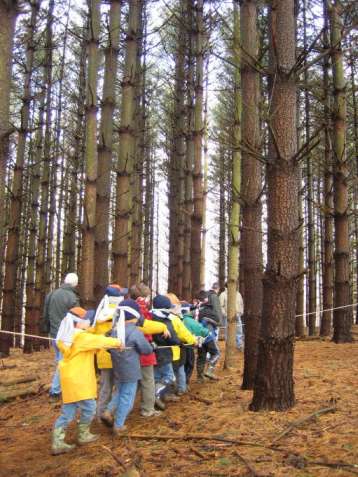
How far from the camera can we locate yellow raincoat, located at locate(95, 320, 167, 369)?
5.65 metres

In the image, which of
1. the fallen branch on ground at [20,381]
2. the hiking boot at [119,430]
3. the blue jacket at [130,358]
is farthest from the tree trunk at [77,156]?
the hiking boot at [119,430]

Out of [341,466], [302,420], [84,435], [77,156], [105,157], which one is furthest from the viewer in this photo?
[77,156]

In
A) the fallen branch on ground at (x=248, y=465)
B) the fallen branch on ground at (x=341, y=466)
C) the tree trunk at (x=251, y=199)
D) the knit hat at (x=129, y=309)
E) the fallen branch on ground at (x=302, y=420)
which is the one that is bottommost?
the fallen branch on ground at (x=248, y=465)

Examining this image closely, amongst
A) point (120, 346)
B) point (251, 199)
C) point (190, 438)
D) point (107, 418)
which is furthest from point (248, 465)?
point (251, 199)

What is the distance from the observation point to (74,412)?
198 inches

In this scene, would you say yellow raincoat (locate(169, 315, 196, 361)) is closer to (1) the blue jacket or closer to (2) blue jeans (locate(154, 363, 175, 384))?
(2) blue jeans (locate(154, 363, 175, 384))

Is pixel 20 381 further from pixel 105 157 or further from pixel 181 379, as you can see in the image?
pixel 105 157

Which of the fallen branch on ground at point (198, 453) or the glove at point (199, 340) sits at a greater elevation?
the glove at point (199, 340)

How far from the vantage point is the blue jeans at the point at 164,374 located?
6.54 metres

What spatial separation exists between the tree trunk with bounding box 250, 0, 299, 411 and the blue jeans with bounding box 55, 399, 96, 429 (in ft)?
5.61

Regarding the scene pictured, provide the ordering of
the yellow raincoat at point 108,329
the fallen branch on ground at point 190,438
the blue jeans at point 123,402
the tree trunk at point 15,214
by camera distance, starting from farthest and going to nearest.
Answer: the tree trunk at point 15,214, the yellow raincoat at point 108,329, the blue jeans at point 123,402, the fallen branch on ground at point 190,438

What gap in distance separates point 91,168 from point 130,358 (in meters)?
4.60

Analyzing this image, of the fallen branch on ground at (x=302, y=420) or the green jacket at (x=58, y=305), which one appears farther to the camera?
the green jacket at (x=58, y=305)

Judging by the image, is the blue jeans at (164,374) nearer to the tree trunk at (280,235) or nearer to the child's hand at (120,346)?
the child's hand at (120,346)
